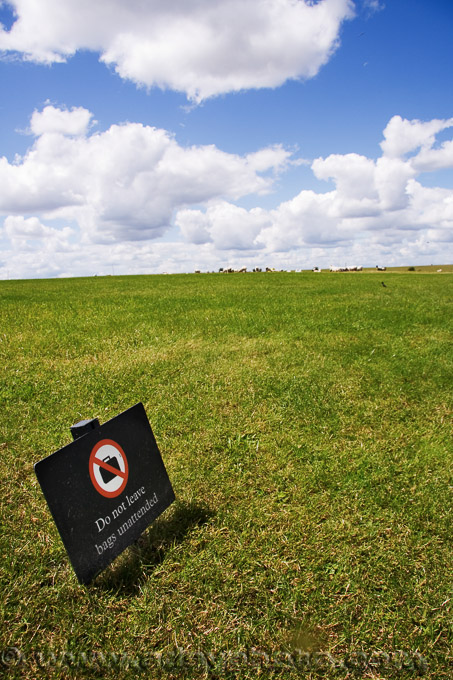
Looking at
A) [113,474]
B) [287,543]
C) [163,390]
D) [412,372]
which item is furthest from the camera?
[412,372]

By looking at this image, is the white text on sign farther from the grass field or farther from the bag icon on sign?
the grass field

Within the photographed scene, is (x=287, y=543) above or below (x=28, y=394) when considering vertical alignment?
below

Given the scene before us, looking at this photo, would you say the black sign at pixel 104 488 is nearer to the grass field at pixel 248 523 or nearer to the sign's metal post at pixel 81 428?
the sign's metal post at pixel 81 428

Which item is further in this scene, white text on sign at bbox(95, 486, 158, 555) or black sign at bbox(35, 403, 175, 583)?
white text on sign at bbox(95, 486, 158, 555)

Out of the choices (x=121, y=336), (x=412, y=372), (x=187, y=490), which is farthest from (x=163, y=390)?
(x=412, y=372)

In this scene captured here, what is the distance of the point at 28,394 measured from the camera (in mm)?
6043

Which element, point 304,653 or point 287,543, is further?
point 287,543

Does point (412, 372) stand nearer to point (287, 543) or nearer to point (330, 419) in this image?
point (330, 419)

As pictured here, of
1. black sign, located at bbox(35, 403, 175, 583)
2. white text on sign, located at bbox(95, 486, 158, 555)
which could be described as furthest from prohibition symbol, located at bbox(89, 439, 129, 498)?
white text on sign, located at bbox(95, 486, 158, 555)

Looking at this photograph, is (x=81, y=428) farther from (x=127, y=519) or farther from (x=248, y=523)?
(x=248, y=523)

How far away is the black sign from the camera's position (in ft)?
8.29

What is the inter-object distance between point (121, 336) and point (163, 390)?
11.3 feet

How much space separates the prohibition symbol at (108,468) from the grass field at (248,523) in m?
0.75

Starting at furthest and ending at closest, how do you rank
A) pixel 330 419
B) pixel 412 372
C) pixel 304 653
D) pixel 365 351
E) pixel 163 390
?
pixel 365 351, pixel 412 372, pixel 163 390, pixel 330 419, pixel 304 653
